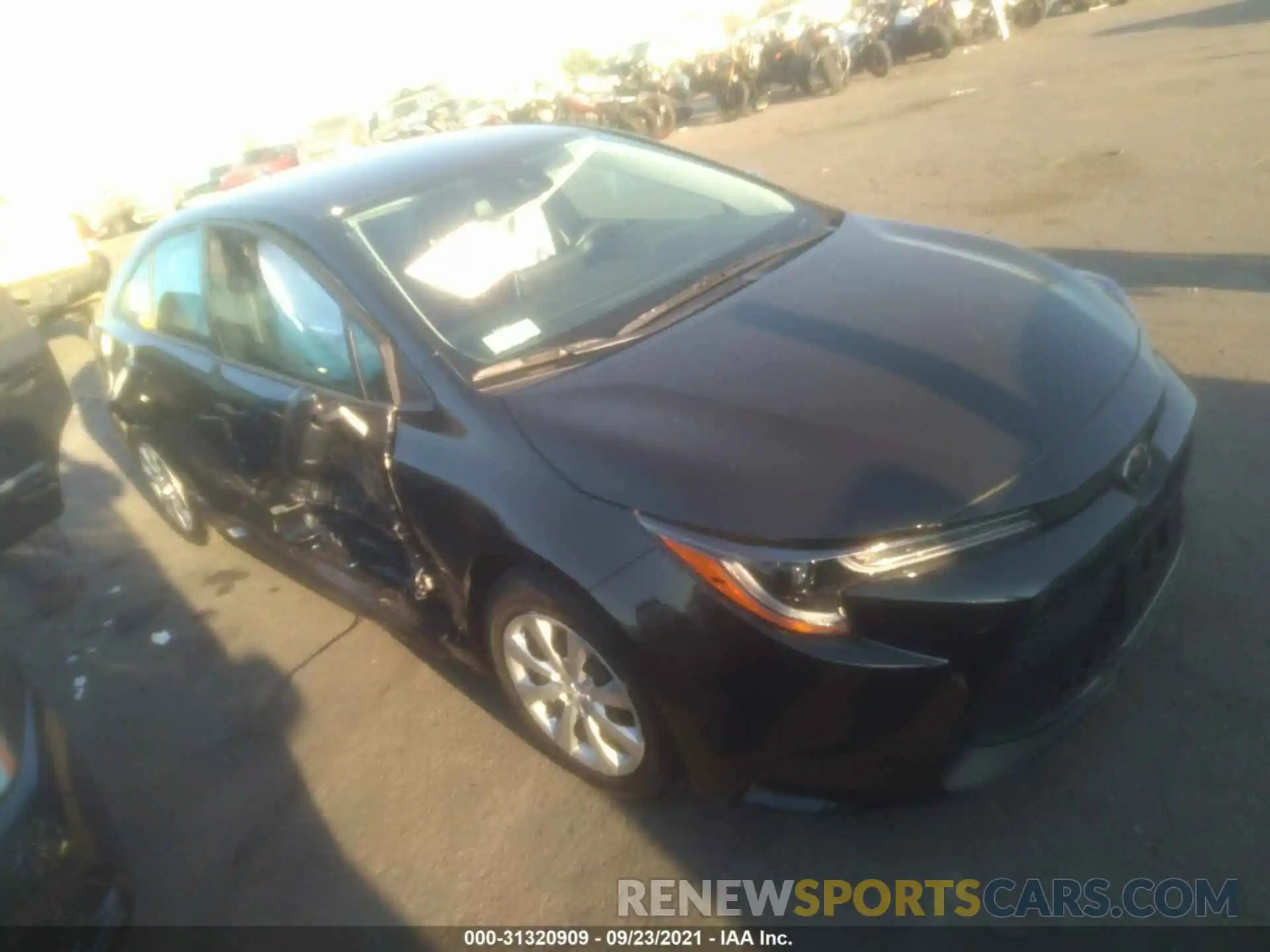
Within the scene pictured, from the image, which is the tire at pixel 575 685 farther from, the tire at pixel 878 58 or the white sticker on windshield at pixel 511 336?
the tire at pixel 878 58

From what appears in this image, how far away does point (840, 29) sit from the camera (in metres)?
21.4

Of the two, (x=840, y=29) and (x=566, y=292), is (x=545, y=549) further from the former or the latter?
(x=840, y=29)

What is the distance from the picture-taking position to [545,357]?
2865mm

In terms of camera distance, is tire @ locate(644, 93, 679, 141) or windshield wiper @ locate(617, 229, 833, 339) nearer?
windshield wiper @ locate(617, 229, 833, 339)

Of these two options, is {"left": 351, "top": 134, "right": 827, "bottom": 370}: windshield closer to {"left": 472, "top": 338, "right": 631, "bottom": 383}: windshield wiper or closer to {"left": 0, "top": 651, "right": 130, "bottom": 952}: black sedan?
Result: {"left": 472, "top": 338, "right": 631, "bottom": 383}: windshield wiper

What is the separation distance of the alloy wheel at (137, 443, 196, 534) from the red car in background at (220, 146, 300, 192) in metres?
19.3

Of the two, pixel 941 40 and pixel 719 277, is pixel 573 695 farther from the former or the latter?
pixel 941 40

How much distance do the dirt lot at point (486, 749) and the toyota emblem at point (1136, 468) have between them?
723 mm

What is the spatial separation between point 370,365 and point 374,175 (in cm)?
99

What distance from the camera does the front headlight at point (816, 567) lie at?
2.16 metres

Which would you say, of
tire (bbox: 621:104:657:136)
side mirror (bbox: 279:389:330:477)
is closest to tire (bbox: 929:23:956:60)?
tire (bbox: 621:104:657:136)

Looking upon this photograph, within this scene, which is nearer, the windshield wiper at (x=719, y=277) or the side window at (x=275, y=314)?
the windshield wiper at (x=719, y=277)

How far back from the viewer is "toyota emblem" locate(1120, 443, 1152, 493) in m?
2.37

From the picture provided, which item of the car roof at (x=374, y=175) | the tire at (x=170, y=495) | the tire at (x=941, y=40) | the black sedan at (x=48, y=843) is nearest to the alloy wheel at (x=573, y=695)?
the black sedan at (x=48, y=843)
